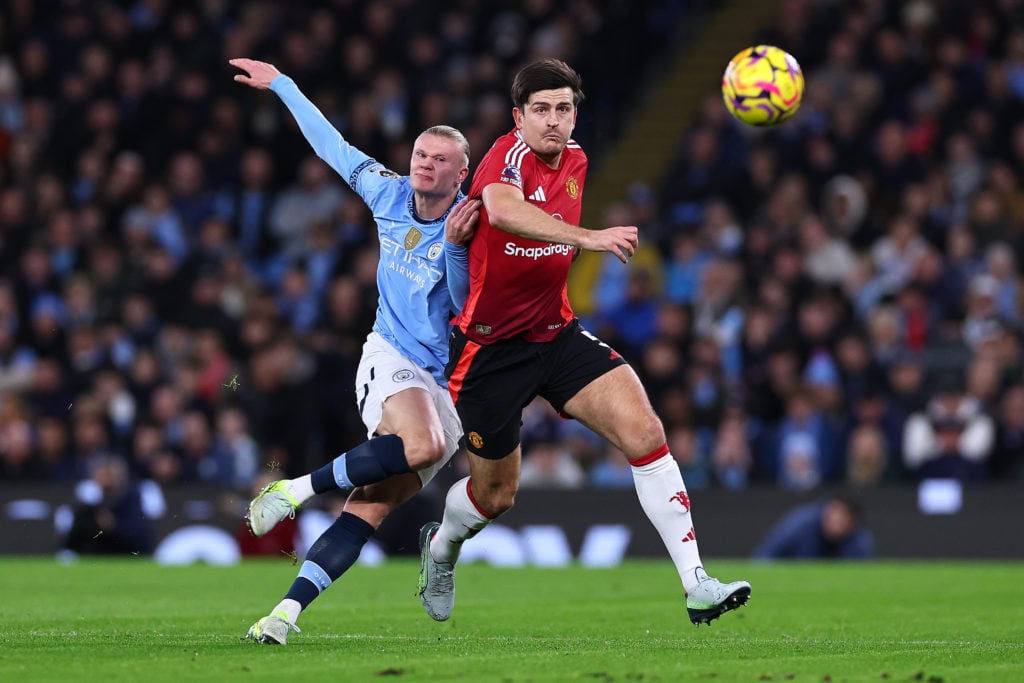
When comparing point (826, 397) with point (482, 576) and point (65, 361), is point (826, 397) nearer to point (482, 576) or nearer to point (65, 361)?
point (482, 576)

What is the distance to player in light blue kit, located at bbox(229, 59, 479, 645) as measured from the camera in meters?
7.97

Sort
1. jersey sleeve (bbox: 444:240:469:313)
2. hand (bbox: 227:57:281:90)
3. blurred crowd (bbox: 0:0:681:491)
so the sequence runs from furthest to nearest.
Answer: blurred crowd (bbox: 0:0:681:491), hand (bbox: 227:57:281:90), jersey sleeve (bbox: 444:240:469:313)

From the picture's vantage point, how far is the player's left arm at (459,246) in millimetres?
7957

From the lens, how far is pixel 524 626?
30.4 ft

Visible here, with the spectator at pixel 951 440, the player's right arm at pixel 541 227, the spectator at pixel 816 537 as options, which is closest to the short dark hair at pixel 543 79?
the player's right arm at pixel 541 227

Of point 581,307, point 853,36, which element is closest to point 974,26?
point 853,36

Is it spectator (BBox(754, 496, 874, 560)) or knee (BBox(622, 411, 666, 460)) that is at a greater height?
knee (BBox(622, 411, 666, 460))

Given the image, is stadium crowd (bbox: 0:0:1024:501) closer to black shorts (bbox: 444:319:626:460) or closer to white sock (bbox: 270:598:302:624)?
black shorts (bbox: 444:319:626:460)

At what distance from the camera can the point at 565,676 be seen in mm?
6441

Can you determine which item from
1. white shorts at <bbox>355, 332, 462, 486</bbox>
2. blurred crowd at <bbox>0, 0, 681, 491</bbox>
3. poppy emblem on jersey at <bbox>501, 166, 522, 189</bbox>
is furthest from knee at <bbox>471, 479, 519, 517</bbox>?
blurred crowd at <bbox>0, 0, 681, 491</bbox>

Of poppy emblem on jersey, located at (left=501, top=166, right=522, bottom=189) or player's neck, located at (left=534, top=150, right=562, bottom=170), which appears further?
player's neck, located at (left=534, top=150, right=562, bottom=170)

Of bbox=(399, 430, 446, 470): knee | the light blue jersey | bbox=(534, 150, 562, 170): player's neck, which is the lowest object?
bbox=(399, 430, 446, 470): knee

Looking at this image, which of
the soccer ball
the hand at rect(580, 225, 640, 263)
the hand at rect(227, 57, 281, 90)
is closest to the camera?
the hand at rect(580, 225, 640, 263)

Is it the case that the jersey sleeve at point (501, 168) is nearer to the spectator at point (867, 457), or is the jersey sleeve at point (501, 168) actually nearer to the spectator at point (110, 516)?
the spectator at point (867, 457)
